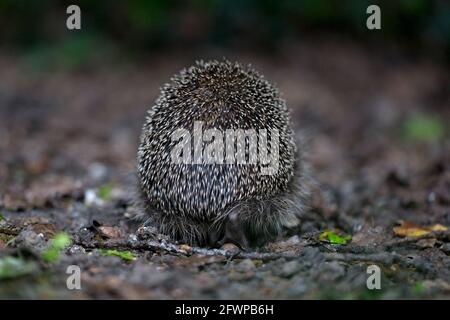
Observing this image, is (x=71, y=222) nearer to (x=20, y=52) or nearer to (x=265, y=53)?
(x=265, y=53)

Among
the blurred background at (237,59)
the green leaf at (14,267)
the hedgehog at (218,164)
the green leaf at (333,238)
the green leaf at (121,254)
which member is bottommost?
the green leaf at (333,238)

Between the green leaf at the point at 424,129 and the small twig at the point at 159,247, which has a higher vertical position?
the green leaf at the point at 424,129

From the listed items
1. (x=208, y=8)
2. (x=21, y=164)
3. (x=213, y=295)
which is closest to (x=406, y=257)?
(x=213, y=295)

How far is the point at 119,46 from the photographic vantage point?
16000mm

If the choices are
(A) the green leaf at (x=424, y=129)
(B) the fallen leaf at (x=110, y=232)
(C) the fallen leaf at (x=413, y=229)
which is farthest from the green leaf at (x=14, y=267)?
(A) the green leaf at (x=424, y=129)

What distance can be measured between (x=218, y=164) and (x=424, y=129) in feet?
23.6

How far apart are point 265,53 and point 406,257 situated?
9.86 meters

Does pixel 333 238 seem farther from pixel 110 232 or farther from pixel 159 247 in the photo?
pixel 110 232

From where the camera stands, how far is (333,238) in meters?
6.96

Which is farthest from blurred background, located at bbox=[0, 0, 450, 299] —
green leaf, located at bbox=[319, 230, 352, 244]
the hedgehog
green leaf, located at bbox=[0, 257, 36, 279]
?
the hedgehog

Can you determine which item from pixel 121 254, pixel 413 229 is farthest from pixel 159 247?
pixel 413 229

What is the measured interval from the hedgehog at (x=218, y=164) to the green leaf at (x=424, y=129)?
5739mm

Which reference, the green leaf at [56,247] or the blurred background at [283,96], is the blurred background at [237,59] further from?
the green leaf at [56,247]

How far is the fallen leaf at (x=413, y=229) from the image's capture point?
7133 mm
